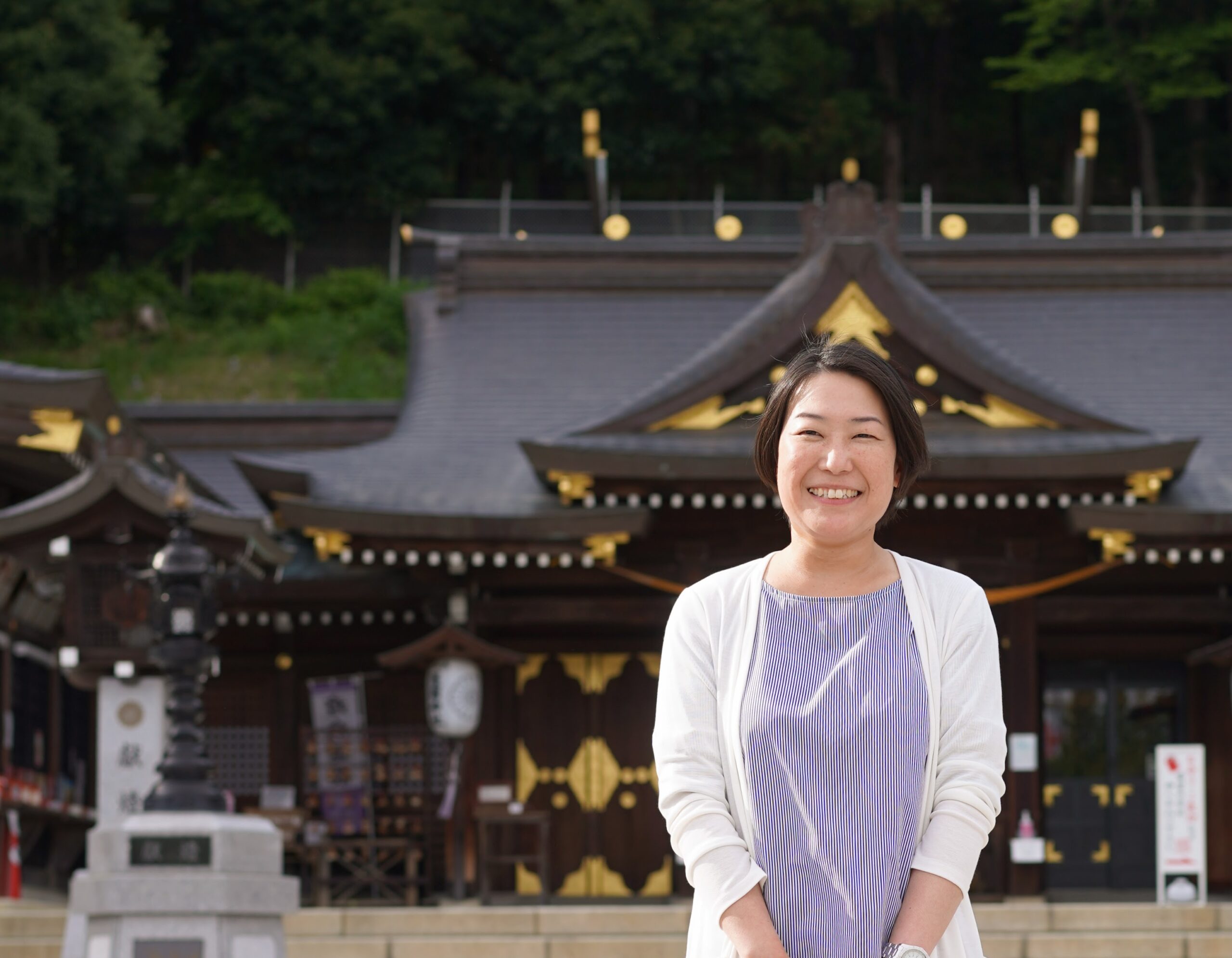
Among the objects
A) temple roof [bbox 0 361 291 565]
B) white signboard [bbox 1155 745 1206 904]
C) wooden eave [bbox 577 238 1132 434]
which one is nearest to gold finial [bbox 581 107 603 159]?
wooden eave [bbox 577 238 1132 434]

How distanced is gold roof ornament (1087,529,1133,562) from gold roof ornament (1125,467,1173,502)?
1.33ft

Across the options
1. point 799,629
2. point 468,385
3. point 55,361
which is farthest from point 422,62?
point 799,629

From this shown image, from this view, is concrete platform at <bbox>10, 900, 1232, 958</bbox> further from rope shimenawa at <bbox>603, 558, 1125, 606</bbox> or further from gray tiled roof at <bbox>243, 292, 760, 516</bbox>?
gray tiled roof at <bbox>243, 292, 760, 516</bbox>

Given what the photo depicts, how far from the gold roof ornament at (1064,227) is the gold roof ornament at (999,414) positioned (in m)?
3.95

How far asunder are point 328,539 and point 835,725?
11.2m

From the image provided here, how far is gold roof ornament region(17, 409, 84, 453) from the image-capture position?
1386cm

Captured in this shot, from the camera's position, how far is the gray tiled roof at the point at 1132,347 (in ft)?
52.7

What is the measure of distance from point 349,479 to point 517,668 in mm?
2072

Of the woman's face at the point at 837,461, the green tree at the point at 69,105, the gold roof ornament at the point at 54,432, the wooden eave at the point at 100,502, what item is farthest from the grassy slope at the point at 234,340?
the woman's face at the point at 837,461

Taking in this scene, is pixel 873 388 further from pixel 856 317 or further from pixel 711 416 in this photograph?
pixel 856 317

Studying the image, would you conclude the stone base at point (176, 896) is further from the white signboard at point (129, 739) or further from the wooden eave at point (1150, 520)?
the wooden eave at point (1150, 520)

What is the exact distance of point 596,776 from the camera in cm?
1486

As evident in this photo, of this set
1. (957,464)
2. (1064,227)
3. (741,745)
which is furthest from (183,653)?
(1064,227)

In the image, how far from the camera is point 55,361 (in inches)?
1272
